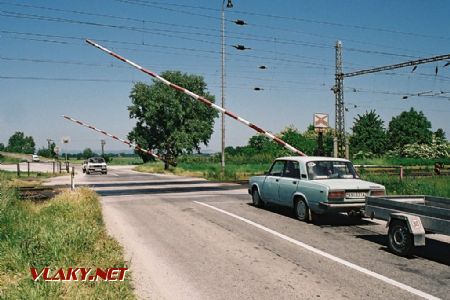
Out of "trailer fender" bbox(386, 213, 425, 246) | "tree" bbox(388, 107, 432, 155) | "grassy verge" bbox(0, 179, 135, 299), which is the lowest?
"grassy verge" bbox(0, 179, 135, 299)

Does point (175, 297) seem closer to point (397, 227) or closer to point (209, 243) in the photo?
point (209, 243)

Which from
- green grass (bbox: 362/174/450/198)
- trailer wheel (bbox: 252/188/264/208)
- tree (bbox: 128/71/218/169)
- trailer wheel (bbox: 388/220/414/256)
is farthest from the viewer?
tree (bbox: 128/71/218/169)

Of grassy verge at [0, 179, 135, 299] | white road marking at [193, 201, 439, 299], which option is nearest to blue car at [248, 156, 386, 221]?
white road marking at [193, 201, 439, 299]

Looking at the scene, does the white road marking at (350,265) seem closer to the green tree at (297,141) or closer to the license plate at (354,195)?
the license plate at (354,195)

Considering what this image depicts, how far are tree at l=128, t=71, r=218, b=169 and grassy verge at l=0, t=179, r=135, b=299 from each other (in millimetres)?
45434

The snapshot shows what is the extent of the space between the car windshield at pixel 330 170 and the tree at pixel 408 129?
7527 cm

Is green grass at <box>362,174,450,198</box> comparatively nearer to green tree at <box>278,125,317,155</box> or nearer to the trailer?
the trailer

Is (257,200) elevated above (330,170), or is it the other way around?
(330,170)

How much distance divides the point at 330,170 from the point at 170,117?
48.0m

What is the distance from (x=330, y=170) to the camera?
1022cm

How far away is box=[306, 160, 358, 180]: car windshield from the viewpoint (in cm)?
1006

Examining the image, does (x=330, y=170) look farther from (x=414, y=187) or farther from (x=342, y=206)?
(x=414, y=187)

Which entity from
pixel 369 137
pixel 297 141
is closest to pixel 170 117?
pixel 297 141

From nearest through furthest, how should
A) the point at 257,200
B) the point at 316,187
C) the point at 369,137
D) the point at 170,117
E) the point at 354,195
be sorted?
the point at 354,195 → the point at 316,187 → the point at 257,200 → the point at 170,117 → the point at 369,137
